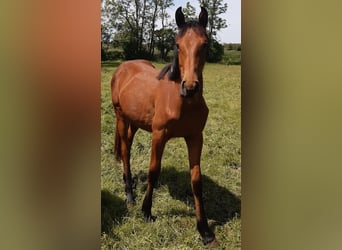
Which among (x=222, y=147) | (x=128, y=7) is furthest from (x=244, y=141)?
(x=128, y=7)

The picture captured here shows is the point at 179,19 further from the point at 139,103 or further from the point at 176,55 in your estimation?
the point at 139,103

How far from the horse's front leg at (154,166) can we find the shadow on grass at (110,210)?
0.23 feet

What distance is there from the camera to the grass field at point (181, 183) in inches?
50.0

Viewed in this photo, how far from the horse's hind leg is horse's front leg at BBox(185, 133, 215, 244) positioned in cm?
18

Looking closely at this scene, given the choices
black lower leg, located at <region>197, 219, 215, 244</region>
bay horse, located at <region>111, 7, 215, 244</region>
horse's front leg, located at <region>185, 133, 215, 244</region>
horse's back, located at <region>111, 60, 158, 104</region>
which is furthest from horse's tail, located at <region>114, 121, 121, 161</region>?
black lower leg, located at <region>197, 219, 215, 244</region>

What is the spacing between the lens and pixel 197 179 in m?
1.30

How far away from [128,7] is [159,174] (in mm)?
517

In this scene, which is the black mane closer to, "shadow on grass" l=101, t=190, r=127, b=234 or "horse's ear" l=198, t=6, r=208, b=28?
"horse's ear" l=198, t=6, r=208, b=28

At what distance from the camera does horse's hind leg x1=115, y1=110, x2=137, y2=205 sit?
1.31m

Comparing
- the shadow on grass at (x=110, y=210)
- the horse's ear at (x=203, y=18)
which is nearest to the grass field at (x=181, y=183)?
the shadow on grass at (x=110, y=210)

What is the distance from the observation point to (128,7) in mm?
1297

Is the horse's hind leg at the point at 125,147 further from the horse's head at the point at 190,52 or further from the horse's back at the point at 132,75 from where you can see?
the horse's head at the point at 190,52
